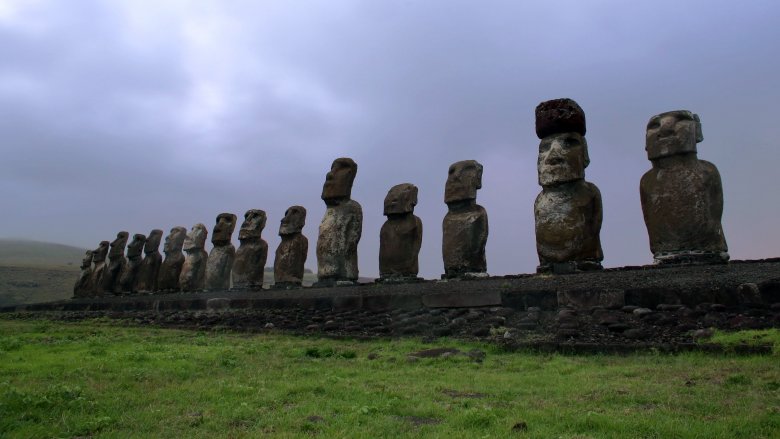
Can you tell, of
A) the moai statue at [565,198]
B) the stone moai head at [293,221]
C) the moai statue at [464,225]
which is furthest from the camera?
the stone moai head at [293,221]

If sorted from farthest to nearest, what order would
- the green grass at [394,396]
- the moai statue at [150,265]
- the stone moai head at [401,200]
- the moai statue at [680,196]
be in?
the moai statue at [150,265], the stone moai head at [401,200], the moai statue at [680,196], the green grass at [394,396]

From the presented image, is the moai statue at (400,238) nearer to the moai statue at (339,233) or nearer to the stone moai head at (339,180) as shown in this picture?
the moai statue at (339,233)

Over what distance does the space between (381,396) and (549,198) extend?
7944mm

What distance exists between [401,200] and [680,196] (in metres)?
7.26

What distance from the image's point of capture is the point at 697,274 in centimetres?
Result: 862

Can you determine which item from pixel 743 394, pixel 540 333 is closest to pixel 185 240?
pixel 540 333

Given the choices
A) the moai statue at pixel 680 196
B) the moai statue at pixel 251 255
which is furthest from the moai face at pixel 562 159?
the moai statue at pixel 251 255

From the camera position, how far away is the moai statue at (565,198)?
11.4 metres

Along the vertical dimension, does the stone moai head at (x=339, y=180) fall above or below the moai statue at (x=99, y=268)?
above

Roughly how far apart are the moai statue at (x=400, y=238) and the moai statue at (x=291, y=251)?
391 cm

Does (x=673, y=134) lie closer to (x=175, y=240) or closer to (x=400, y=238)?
(x=400, y=238)

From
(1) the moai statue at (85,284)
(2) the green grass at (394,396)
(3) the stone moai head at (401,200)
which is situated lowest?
(2) the green grass at (394,396)

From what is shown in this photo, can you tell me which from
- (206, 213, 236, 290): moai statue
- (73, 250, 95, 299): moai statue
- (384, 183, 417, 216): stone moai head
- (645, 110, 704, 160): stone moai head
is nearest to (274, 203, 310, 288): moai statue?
(206, 213, 236, 290): moai statue

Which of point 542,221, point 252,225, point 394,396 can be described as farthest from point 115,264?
point 394,396
